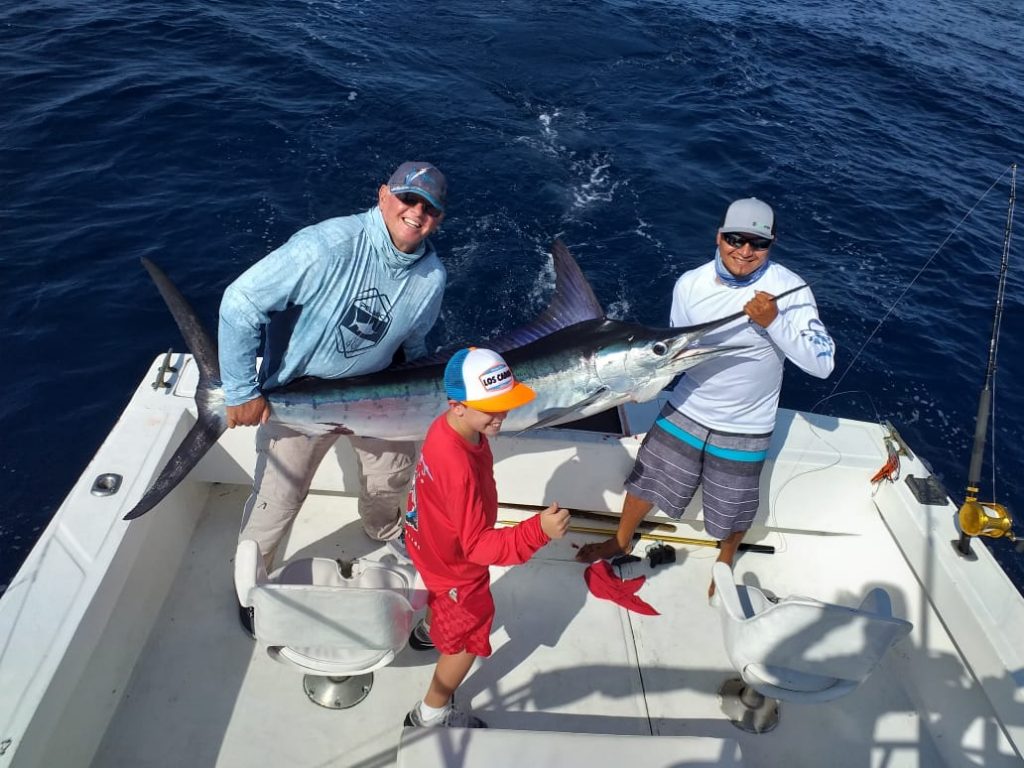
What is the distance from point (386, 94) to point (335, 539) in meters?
6.87

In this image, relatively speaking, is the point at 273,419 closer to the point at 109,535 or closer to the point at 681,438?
the point at 109,535

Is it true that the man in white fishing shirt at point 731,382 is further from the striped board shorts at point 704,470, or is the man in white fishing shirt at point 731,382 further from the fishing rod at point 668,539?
the fishing rod at point 668,539

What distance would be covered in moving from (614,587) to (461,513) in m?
1.31

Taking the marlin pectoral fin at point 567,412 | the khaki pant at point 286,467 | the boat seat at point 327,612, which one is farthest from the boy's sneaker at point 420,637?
the marlin pectoral fin at point 567,412

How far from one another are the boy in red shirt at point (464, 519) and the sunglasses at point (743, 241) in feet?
3.21

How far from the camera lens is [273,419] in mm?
2383

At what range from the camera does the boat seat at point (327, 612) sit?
1778 millimetres

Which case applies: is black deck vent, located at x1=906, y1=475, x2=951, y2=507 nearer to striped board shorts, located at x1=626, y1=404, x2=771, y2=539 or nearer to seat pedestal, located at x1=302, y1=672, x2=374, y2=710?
striped board shorts, located at x1=626, y1=404, x2=771, y2=539

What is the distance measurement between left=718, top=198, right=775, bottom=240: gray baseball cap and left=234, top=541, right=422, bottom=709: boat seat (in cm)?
152

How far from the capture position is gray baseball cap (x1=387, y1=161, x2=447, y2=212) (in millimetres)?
2059

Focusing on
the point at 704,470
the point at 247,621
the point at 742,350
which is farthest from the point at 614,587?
the point at 247,621

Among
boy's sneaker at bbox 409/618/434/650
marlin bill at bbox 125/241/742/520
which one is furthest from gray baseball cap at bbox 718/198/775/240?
boy's sneaker at bbox 409/618/434/650

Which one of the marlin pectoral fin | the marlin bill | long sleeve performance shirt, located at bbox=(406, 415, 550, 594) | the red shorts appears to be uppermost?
long sleeve performance shirt, located at bbox=(406, 415, 550, 594)

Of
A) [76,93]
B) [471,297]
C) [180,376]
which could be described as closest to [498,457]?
[180,376]
